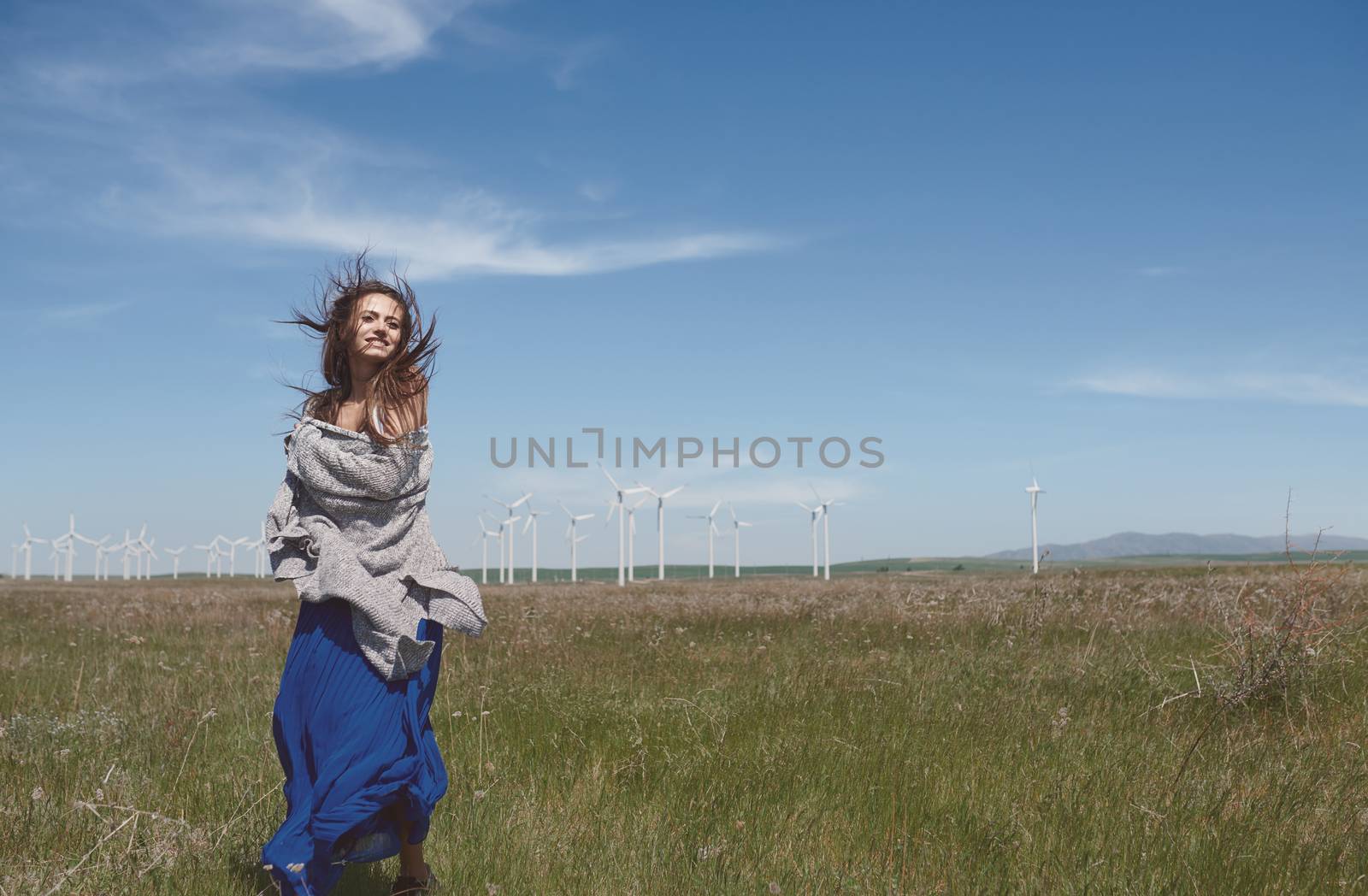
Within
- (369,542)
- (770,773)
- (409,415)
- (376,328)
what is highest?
(376,328)

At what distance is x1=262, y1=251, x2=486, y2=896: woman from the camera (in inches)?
135

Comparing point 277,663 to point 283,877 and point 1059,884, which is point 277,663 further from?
point 1059,884

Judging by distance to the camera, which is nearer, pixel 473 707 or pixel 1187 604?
pixel 473 707

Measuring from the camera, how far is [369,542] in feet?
12.0

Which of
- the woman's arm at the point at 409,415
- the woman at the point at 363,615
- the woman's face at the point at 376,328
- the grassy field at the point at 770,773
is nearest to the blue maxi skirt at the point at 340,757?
the woman at the point at 363,615

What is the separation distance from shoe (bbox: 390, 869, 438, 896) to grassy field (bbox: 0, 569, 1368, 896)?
0.28 feet

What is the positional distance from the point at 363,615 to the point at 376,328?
1166 millimetres

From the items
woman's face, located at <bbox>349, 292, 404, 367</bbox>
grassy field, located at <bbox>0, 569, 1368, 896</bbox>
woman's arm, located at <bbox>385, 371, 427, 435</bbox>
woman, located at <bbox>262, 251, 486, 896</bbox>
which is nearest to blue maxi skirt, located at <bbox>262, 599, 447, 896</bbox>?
woman, located at <bbox>262, 251, 486, 896</bbox>

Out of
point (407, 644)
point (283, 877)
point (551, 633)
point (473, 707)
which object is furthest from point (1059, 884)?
point (551, 633)

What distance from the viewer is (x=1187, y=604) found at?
38.0ft

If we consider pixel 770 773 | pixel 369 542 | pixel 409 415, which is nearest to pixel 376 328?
pixel 409 415

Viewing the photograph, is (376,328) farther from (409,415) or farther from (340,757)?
(340,757)

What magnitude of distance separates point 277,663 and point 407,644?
651 cm

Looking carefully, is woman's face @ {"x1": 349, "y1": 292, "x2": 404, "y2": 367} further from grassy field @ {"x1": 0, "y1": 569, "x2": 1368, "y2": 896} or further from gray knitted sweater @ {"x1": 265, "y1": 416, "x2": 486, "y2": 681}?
grassy field @ {"x1": 0, "y1": 569, "x2": 1368, "y2": 896}
